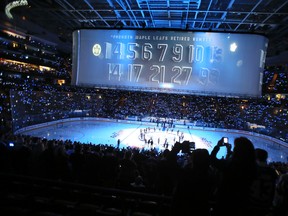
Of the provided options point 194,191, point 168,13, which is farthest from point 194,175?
point 168,13

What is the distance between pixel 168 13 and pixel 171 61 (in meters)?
2.35

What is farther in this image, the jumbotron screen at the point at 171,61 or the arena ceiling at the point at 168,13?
the arena ceiling at the point at 168,13

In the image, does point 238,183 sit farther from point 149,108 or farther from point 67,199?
point 149,108

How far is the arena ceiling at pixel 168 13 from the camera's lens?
838cm

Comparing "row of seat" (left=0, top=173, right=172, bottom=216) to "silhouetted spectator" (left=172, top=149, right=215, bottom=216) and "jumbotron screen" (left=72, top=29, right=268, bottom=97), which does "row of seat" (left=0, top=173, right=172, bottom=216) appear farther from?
"jumbotron screen" (left=72, top=29, right=268, bottom=97)

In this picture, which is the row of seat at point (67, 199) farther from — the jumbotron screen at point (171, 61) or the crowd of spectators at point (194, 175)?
the jumbotron screen at point (171, 61)

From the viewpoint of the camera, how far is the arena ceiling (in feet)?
27.5

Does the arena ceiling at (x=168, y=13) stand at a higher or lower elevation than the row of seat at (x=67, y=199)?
higher

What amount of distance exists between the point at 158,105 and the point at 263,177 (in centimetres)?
3544

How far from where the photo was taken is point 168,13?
9062 mm

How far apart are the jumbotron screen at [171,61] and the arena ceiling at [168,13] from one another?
1.63 ft

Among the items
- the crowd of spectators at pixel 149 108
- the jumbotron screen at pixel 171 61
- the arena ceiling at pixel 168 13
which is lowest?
the crowd of spectators at pixel 149 108

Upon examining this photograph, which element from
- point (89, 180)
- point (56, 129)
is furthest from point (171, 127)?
point (89, 180)

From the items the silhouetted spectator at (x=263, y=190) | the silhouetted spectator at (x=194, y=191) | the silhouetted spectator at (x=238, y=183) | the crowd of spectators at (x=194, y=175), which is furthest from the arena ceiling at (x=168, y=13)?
the silhouetted spectator at (x=194, y=191)
